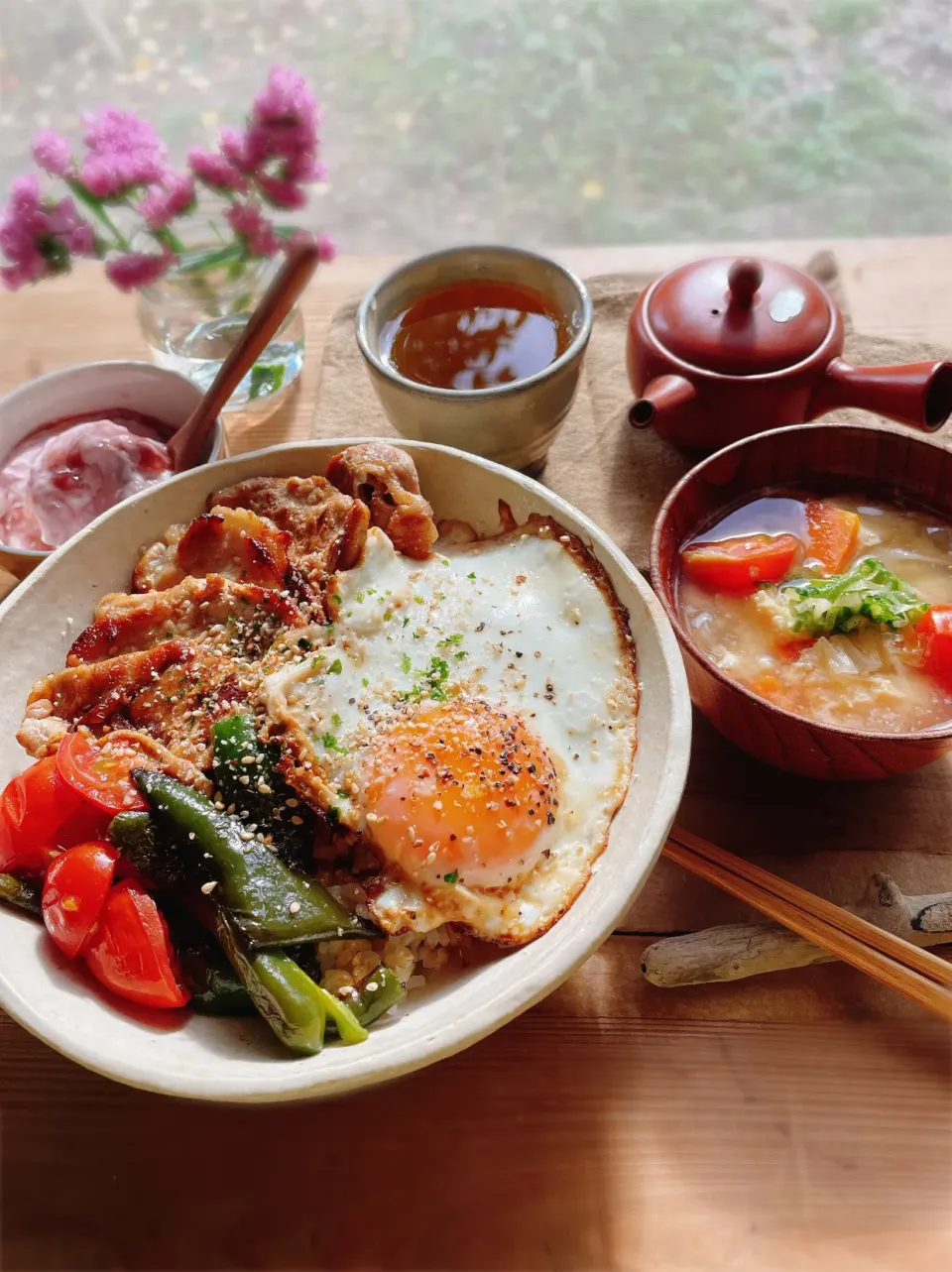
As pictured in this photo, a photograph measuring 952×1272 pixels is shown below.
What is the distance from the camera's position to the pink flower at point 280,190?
2506 mm

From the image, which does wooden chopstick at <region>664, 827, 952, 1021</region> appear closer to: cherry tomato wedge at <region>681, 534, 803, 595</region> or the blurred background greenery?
cherry tomato wedge at <region>681, 534, 803, 595</region>

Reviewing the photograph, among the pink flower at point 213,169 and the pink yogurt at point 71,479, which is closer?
the pink yogurt at point 71,479

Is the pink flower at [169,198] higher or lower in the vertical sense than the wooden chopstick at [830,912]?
higher

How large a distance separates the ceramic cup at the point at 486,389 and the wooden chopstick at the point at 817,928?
1035 millimetres

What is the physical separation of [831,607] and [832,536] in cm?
23

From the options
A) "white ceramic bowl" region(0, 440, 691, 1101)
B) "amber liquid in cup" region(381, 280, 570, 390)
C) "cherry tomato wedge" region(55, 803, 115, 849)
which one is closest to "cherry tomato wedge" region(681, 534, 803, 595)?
"white ceramic bowl" region(0, 440, 691, 1101)

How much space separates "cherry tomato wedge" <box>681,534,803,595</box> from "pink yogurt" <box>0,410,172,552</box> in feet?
4.08

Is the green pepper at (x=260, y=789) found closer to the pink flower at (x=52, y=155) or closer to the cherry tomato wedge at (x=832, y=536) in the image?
the cherry tomato wedge at (x=832, y=536)

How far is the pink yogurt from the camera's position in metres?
2.29

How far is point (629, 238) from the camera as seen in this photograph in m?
4.93

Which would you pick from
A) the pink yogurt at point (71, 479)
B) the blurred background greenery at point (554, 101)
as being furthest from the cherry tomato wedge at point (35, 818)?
the blurred background greenery at point (554, 101)

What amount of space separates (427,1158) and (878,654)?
124cm

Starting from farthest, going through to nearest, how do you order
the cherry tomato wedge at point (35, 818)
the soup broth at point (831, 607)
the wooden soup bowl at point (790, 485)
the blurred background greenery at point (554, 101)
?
1. the blurred background greenery at point (554, 101)
2. the soup broth at point (831, 607)
3. the wooden soup bowl at point (790, 485)
4. the cherry tomato wedge at point (35, 818)

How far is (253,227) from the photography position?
2582mm
